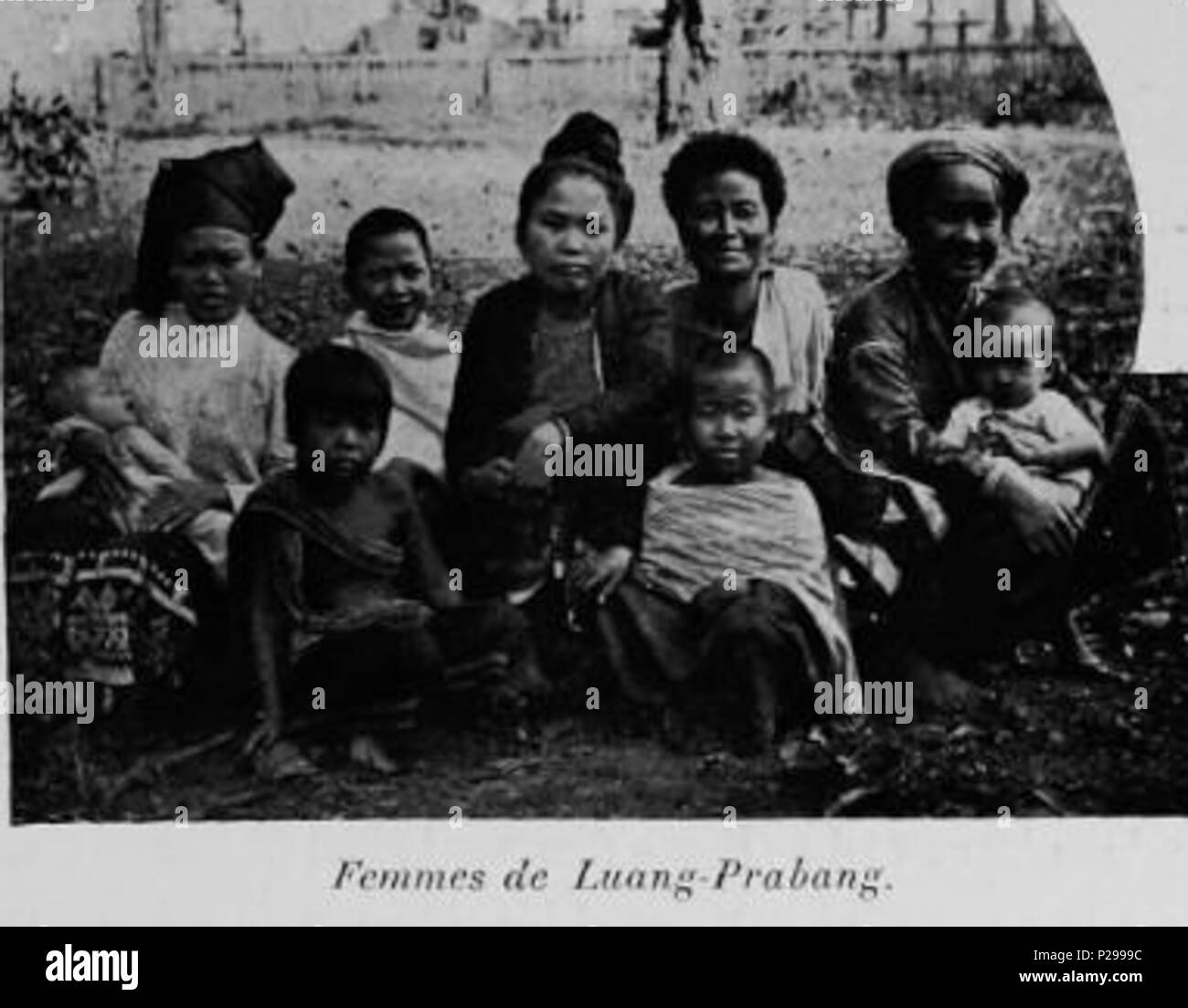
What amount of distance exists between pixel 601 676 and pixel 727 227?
2.38 feet

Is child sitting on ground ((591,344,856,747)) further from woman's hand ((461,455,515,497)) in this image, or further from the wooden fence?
the wooden fence

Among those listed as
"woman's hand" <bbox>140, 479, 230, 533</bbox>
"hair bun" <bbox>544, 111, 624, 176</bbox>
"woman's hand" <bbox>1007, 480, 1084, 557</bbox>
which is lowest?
"woman's hand" <bbox>1007, 480, 1084, 557</bbox>

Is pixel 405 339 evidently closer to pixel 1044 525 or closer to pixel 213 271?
pixel 213 271

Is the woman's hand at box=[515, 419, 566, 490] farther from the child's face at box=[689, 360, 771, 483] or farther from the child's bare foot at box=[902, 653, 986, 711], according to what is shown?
the child's bare foot at box=[902, 653, 986, 711]

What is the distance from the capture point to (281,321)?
397 cm

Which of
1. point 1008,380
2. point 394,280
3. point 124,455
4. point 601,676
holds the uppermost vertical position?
point 394,280

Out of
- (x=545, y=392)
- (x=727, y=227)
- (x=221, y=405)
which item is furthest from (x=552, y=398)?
(x=221, y=405)

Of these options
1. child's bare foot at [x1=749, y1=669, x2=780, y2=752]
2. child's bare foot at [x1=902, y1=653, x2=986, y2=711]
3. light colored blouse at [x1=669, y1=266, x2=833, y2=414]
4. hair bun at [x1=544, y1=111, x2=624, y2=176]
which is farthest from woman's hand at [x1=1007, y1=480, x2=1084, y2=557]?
hair bun at [x1=544, y1=111, x2=624, y2=176]

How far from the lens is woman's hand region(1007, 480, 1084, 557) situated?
3.99m

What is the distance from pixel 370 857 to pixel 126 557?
23.7 inches

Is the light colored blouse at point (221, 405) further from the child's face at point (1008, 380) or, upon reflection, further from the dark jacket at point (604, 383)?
the child's face at point (1008, 380)

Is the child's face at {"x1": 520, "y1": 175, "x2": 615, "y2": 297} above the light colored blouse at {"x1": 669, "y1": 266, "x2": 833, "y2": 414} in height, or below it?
above

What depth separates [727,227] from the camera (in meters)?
3.96

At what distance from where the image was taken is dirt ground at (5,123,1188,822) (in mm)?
3961
